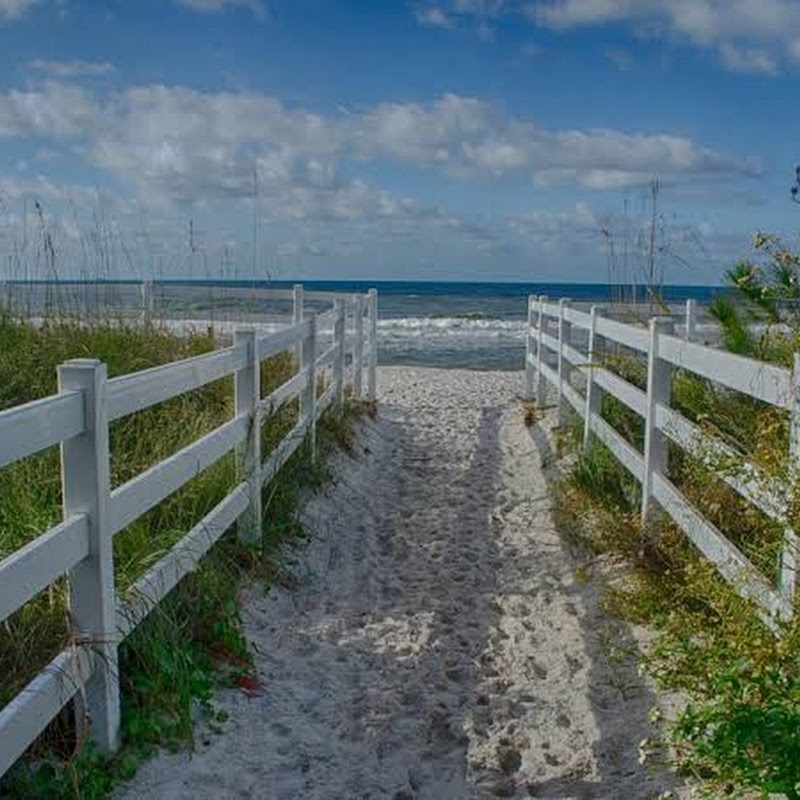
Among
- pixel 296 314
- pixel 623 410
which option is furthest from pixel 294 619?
pixel 296 314

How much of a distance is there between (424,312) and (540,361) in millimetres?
31425

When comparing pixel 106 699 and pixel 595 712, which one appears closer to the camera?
pixel 106 699

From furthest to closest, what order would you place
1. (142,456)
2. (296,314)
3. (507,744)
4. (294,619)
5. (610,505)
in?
(296,314) < (610,505) < (142,456) < (294,619) < (507,744)

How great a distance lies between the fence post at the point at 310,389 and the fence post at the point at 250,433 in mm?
1938

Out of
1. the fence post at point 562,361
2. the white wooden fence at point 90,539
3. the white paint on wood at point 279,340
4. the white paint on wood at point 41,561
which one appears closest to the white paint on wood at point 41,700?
the white wooden fence at point 90,539

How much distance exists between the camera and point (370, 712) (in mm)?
4320

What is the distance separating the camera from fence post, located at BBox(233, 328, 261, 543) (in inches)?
223

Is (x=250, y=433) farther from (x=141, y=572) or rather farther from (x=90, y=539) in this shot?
(x=90, y=539)

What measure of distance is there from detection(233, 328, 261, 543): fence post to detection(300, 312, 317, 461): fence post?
6.36 feet

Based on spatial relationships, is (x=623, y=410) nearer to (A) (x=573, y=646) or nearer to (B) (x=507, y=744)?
(A) (x=573, y=646)

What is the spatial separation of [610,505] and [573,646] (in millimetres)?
2143

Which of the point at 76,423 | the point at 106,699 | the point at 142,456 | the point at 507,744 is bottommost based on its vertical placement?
the point at 507,744

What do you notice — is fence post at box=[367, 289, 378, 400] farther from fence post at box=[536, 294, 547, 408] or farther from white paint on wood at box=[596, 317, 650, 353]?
white paint on wood at box=[596, 317, 650, 353]

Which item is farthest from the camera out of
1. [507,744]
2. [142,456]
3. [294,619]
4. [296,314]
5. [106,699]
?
[296,314]
